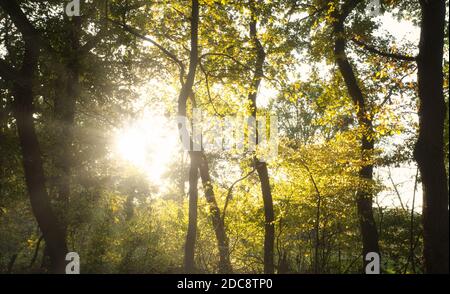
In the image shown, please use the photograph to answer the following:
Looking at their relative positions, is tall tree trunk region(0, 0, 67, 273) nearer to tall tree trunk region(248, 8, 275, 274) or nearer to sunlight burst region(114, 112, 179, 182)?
sunlight burst region(114, 112, 179, 182)

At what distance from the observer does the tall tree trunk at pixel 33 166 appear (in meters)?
10.7

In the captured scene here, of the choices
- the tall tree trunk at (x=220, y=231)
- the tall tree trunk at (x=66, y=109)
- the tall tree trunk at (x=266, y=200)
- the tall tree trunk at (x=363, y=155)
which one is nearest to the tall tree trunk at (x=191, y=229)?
the tall tree trunk at (x=266, y=200)

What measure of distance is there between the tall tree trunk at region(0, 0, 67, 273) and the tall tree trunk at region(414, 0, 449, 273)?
9.32 m

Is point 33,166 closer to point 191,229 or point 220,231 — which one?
point 191,229

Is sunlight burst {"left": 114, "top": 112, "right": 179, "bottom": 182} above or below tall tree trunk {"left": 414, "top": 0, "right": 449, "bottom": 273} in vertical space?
above

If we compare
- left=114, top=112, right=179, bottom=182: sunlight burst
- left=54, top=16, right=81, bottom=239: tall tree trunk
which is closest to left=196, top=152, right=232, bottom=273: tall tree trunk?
left=114, top=112, right=179, bottom=182: sunlight burst

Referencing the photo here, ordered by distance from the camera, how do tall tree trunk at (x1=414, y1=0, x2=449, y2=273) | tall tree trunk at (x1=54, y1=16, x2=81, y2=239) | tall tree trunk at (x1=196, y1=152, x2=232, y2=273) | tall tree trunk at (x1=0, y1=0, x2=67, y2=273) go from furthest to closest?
tall tree trunk at (x1=196, y1=152, x2=232, y2=273) < tall tree trunk at (x1=54, y1=16, x2=81, y2=239) < tall tree trunk at (x1=0, y1=0, x2=67, y2=273) < tall tree trunk at (x1=414, y1=0, x2=449, y2=273)

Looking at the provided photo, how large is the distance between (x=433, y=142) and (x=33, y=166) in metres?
10.00

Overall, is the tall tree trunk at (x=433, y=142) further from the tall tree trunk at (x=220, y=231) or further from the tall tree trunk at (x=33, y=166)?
the tall tree trunk at (x=33, y=166)

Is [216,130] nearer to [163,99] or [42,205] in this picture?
[163,99]

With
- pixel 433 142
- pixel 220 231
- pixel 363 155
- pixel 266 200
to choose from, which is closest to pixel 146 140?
pixel 220 231

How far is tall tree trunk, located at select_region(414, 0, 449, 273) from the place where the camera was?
6.39 metres

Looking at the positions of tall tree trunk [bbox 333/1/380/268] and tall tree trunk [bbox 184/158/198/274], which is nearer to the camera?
tall tree trunk [bbox 184/158/198/274]

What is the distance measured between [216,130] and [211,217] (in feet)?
11.5
